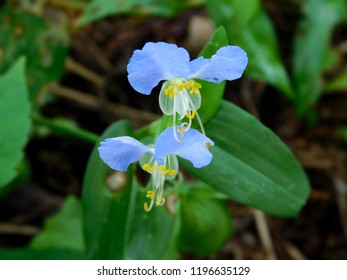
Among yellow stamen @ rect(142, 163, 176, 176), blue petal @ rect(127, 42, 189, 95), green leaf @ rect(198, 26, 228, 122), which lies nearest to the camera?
blue petal @ rect(127, 42, 189, 95)

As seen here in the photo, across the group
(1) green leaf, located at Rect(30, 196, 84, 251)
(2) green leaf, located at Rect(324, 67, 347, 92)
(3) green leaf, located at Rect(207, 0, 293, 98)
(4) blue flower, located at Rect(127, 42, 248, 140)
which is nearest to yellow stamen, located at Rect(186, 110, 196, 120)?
(4) blue flower, located at Rect(127, 42, 248, 140)

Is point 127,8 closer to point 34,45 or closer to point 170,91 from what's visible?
point 34,45

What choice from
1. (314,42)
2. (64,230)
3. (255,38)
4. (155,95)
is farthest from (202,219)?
(314,42)

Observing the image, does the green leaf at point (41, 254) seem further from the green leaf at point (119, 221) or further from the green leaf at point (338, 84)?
the green leaf at point (338, 84)

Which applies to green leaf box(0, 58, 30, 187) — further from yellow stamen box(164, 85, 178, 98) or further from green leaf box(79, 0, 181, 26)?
green leaf box(79, 0, 181, 26)

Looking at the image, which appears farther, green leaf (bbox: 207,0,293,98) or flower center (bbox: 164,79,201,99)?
green leaf (bbox: 207,0,293,98)

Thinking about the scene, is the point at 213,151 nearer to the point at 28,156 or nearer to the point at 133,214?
the point at 133,214

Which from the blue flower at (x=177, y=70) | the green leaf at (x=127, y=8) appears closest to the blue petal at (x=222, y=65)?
the blue flower at (x=177, y=70)
